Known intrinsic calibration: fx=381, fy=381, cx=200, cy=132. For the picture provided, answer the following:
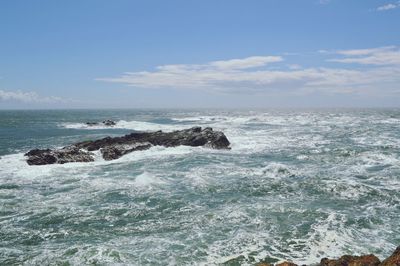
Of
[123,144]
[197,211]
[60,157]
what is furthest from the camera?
[123,144]

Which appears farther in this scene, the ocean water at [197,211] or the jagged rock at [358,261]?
the ocean water at [197,211]

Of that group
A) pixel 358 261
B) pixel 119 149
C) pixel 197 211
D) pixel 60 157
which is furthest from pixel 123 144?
pixel 358 261

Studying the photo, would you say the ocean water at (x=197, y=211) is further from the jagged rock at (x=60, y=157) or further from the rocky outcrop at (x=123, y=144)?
the rocky outcrop at (x=123, y=144)

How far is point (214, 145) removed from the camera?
41.2 m

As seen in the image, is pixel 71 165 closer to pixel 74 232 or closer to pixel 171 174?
pixel 171 174

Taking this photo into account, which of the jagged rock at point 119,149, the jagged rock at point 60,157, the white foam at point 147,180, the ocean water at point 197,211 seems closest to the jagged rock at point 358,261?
the ocean water at point 197,211

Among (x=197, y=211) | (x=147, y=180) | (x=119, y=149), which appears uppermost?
(x=119, y=149)

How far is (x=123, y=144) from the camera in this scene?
40.7 meters

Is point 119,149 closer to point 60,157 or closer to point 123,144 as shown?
point 123,144

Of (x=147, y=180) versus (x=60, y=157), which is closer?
(x=147, y=180)

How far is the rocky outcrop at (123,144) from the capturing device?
109 ft

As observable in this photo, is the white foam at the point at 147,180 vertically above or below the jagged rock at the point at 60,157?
below

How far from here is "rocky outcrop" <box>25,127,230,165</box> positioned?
109ft

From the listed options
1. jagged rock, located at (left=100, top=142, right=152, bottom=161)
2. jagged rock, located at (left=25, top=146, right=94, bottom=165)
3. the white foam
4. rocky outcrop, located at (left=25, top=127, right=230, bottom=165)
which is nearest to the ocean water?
the white foam
